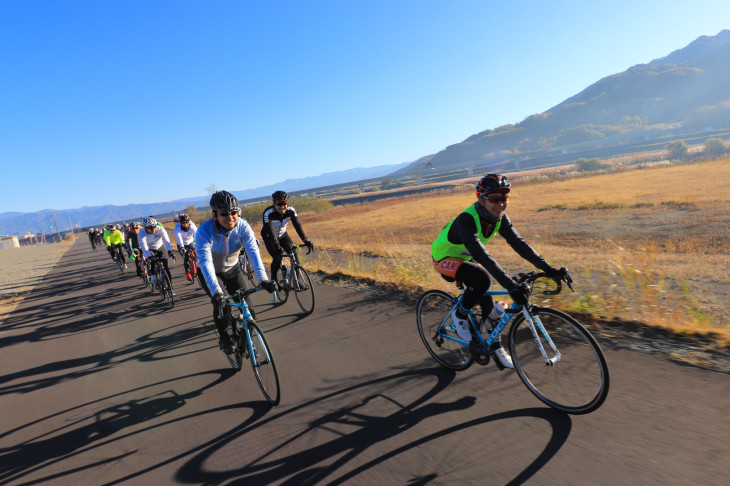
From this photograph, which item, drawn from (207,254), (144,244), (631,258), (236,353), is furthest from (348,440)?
(631,258)

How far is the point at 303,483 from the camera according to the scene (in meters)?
2.69

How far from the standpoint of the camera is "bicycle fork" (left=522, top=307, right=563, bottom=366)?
3.08 metres

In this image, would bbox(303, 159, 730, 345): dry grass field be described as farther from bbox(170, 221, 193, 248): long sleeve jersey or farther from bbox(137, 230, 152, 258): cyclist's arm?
bbox(137, 230, 152, 258): cyclist's arm

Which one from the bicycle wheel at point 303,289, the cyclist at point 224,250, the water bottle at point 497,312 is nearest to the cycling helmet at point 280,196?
the bicycle wheel at point 303,289

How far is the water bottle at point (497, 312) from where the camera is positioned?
11.3ft

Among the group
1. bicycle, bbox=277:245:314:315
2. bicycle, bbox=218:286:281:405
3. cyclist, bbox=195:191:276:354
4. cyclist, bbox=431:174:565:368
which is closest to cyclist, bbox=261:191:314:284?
bicycle, bbox=277:245:314:315

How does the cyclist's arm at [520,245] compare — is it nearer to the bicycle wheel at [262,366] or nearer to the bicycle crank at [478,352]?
the bicycle crank at [478,352]

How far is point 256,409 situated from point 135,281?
12.6 metres

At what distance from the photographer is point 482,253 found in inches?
129

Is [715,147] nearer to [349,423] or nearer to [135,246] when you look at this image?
[135,246]

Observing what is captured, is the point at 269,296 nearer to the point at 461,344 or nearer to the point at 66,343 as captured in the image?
the point at 66,343

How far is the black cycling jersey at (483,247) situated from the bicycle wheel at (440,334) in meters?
0.80

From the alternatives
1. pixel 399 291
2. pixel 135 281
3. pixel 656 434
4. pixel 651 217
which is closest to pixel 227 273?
pixel 399 291

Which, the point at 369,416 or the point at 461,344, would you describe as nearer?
the point at 369,416
